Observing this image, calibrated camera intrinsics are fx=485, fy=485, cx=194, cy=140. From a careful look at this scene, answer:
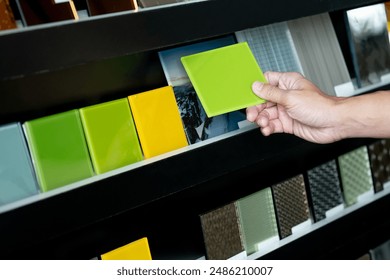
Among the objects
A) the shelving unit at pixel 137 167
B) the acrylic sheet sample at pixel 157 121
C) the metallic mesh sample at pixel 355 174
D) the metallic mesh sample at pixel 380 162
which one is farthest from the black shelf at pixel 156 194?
the metallic mesh sample at pixel 380 162

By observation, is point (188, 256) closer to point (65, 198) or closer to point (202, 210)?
point (202, 210)

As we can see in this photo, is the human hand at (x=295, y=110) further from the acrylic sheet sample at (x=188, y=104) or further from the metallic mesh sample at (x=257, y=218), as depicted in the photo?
the metallic mesh sample at (x=257, y=218)

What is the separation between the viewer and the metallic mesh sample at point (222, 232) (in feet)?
5.74

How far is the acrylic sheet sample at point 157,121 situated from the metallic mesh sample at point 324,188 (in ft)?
2.42

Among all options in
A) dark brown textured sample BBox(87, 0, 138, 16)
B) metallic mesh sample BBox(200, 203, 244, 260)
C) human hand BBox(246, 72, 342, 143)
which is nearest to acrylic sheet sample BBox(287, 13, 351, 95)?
human hand BBox(246, 72, 342, 143)

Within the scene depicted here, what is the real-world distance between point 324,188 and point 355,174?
0.66ft

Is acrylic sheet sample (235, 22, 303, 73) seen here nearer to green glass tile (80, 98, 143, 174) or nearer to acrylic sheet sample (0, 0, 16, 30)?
green glass tile (80, 98, 143, 174)

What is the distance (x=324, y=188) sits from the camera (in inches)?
82.2

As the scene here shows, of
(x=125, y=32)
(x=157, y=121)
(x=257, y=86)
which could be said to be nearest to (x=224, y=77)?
(x=257, y=86)

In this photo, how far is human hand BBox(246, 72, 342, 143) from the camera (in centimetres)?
155

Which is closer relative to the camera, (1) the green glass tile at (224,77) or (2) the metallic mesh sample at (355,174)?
(1) the green glass tile at (224,77)

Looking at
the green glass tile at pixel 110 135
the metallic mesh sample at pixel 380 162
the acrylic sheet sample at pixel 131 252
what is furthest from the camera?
the metallic mesh sample at pixel 380 162

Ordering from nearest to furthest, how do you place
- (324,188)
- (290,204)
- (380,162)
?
(290,204) → (324,188) → (380,162)

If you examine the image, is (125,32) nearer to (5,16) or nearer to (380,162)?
(5,16)
